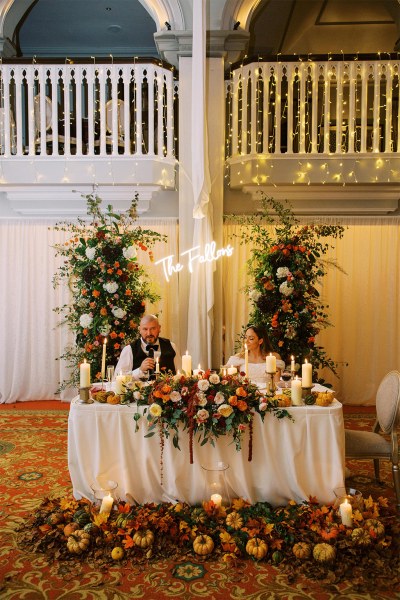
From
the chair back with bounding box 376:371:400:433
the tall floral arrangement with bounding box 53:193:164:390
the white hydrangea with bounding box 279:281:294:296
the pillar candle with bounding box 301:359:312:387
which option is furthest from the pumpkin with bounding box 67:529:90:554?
the white hydrangea with bounding box 279:281:294:296

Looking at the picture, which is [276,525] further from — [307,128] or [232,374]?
[307,128]

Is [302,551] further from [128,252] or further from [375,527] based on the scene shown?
[128,252]

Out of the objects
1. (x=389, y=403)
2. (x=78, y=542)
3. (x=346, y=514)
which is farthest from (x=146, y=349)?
(x=346, y=514)

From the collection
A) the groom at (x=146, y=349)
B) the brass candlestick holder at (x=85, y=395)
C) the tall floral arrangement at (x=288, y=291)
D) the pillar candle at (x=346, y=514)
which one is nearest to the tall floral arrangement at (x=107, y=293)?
the groom at (x=146, y=349)

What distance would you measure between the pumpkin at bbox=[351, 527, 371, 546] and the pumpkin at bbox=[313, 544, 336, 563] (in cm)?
18

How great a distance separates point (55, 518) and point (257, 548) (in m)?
1.40

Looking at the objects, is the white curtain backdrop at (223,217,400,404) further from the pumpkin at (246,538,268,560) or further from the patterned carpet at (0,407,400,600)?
the patterned carpet at (0,407,400,600)

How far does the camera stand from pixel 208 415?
12.2ft

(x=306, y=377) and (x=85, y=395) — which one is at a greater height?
(x=306, y=377)

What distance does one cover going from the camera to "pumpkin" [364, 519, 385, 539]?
11.4 feet

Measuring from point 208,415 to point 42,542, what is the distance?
1.37 meters

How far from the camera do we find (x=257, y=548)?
3.37 m

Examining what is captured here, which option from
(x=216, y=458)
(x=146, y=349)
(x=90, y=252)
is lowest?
(x=216, y=458)

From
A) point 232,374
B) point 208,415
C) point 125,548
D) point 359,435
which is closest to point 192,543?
point 125,548
